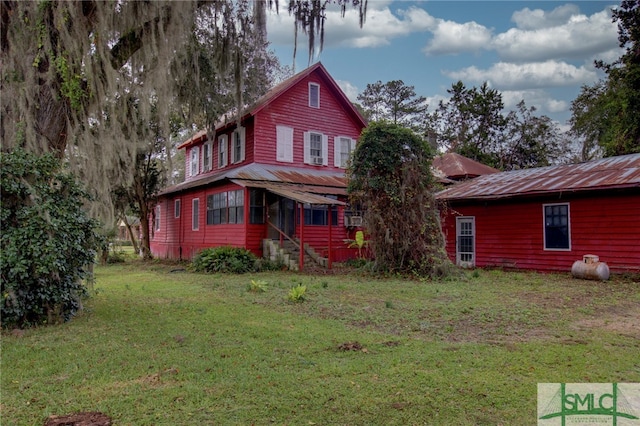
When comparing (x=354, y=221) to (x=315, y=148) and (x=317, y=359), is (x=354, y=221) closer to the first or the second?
(x=315, y=148)

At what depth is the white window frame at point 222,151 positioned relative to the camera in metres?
18.6

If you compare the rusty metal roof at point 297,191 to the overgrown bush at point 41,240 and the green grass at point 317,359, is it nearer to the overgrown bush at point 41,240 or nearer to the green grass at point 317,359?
the green grass at point 317,359

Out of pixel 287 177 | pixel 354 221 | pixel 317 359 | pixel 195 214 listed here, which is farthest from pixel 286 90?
pixel 317 359

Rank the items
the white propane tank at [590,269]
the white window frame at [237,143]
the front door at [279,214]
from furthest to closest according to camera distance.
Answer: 1. the white window frame at [237,143]
2. the front door at [279,214]
3. the white propane tank at [590,269]

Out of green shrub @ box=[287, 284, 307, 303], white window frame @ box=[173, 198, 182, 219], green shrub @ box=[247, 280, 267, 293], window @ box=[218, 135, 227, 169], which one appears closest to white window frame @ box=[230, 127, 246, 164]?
window @ box=[218, 135, 227, 169]

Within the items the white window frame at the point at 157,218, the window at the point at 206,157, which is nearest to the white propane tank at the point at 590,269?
the window at the point at 206,157

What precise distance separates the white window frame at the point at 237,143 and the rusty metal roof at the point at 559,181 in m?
8.14

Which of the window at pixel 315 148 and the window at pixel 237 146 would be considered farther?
the window at pixel 315 148

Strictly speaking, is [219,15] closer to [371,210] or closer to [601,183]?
[371,210]

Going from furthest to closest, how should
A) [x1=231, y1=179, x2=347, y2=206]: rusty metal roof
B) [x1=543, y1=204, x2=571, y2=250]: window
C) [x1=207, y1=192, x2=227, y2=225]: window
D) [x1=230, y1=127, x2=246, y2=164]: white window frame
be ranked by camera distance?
1. [x1=230, y1=127, x2=246, y2=164]: white window frame
2. [x1=207, y1=192, x2=227, y2=225]: window
3. [x1=231, y1=179, x2=347, y2=206]: rusty metal roof
4. [x1=543, y1=204, x2=571, y2=250]: window

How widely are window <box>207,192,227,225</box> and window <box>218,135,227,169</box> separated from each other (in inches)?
84.1

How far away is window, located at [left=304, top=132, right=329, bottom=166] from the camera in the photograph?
18016mm

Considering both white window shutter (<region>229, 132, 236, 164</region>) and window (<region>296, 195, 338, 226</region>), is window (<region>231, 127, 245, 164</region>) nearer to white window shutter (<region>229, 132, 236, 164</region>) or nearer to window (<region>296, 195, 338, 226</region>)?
white window shutter (<region>229, 132, 236, 164</region>)

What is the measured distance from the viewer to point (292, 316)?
650 centimetres
